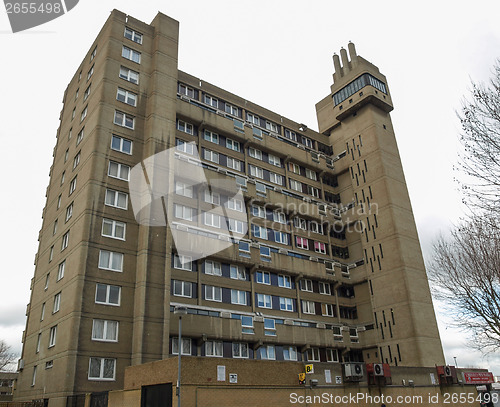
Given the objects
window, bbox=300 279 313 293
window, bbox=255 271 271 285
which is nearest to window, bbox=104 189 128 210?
window, bbox=255 271 271 285

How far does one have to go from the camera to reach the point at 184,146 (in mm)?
42562

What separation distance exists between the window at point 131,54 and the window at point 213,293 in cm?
2233

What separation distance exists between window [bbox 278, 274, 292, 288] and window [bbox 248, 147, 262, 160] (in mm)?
13977

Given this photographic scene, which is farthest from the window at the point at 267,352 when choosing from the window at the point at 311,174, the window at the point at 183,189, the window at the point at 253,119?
the window at the point at 253,119

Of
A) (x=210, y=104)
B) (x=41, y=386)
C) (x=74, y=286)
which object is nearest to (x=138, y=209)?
(x=74, y=286)

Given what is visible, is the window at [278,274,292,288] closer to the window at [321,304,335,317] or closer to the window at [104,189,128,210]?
the window at [321,304,335,317]

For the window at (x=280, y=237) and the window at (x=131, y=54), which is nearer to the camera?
the window at (x=131, y=54)

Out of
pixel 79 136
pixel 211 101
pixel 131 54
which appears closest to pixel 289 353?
pixel 211 101

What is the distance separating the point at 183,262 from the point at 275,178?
1784cm

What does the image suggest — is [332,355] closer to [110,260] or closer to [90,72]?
[110,260]

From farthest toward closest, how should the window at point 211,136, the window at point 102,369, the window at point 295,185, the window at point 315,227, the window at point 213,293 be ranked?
the window at point 295,185, the window at point 315,227, the window at point 211,136, the window at point 213,293, the window at point 102,369

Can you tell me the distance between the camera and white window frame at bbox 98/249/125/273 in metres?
32.4

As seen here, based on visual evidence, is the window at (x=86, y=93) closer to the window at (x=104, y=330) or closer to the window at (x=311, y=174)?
the window at (x=104, y=330)

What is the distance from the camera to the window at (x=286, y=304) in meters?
42.5
